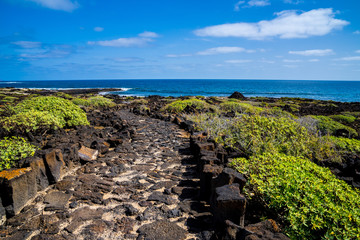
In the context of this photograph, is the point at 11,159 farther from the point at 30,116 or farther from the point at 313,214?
the point at 313,214

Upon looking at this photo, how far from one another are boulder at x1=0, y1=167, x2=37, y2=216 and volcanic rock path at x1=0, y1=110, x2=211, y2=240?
164mm

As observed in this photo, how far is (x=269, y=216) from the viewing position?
11.9ft

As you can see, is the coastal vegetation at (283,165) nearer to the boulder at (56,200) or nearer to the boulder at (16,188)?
the boulder at (16,188)

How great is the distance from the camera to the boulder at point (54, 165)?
4887 millimetres

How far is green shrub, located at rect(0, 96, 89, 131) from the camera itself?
756 centimetres

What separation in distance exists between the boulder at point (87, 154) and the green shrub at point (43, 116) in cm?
234

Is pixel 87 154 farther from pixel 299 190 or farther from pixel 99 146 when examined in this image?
pixel 299 190

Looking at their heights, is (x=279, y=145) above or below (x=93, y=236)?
above

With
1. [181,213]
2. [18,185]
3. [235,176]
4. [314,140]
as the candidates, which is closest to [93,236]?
[181,213]

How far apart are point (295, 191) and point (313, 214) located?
0.43 meters

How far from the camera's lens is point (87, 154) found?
6.47m

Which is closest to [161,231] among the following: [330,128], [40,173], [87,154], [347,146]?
[40,173]

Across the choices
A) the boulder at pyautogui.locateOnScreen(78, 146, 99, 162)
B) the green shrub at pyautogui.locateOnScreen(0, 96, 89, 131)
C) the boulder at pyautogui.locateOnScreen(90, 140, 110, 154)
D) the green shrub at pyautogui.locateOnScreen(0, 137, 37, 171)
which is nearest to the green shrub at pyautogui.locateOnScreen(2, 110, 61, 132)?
the green shrub at pyautogui.locateOnScreen(0, 96, 89, 131)

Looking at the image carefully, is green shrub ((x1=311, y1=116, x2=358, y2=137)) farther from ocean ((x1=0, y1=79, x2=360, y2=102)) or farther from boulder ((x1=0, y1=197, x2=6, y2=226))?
ocean ((x1=0, y1=79, x2=360, y2=102))
